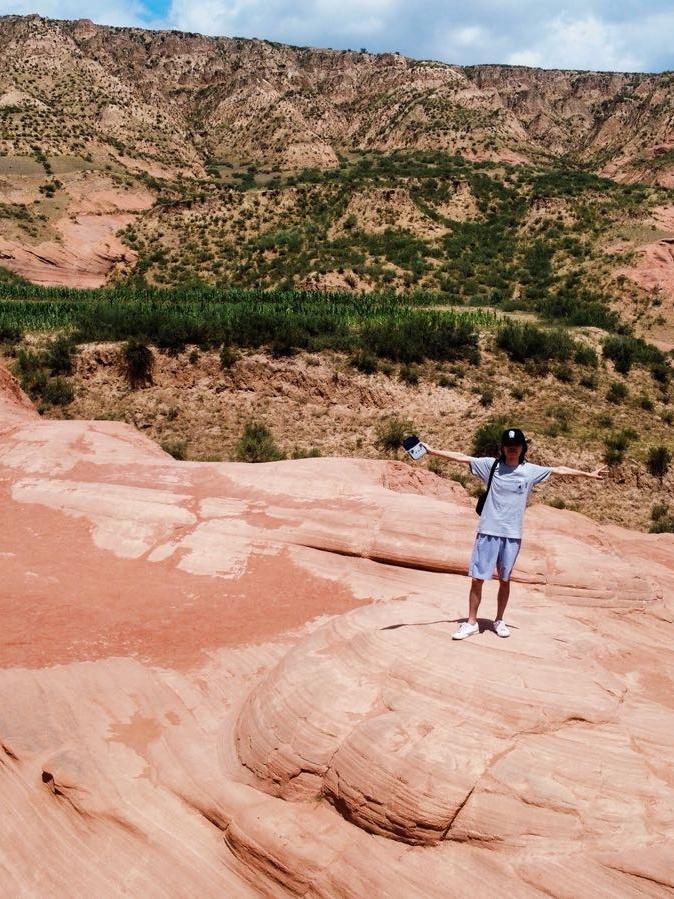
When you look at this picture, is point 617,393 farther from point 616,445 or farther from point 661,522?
point 661,522

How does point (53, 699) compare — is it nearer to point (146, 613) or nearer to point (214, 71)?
point (146, 613)

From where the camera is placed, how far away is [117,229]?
175 ft

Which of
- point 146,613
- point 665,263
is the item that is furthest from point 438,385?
point 665,263

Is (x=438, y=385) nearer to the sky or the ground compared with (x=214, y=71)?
nearer to the ground

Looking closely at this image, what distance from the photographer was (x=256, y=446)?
798 inches

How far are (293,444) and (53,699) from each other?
15275mm

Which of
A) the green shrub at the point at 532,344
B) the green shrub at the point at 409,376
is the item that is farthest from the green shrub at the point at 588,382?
the green shrub at the point at 409,376

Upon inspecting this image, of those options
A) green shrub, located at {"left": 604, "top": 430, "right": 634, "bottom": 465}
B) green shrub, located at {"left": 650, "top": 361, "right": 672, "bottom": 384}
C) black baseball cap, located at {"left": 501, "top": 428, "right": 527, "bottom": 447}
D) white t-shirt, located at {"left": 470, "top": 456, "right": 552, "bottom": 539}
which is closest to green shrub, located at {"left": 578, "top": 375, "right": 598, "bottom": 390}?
green shrub, located at {"left": 650, "top": 361, "right": 672, "bottom": 384}

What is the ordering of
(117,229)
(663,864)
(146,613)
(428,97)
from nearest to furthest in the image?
(663,864) → (146,613) → (117,229) → (428,97)

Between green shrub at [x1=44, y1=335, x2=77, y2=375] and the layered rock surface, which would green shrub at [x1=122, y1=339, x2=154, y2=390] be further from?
the layered rock surface

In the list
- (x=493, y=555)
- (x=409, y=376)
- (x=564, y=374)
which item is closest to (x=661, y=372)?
(x=564, y=374)

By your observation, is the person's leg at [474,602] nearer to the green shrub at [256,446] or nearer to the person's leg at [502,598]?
the person's leg at [502,598]

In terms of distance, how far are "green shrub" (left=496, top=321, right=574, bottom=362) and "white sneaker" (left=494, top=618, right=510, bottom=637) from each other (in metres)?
20.2

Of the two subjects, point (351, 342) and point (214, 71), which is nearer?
point (351, 342)
